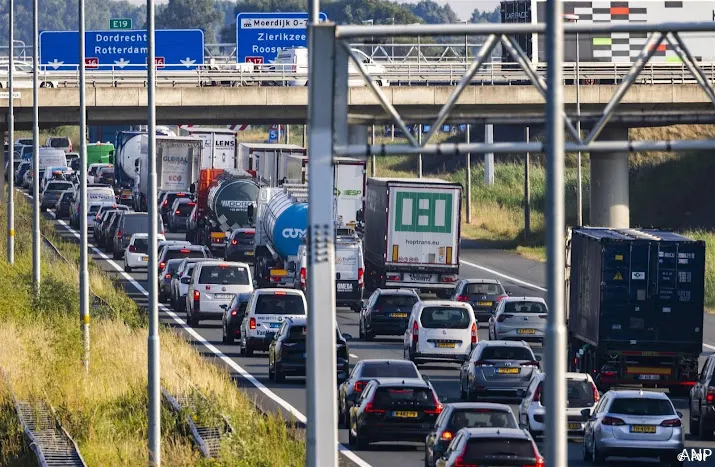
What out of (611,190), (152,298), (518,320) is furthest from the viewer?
(611,190)

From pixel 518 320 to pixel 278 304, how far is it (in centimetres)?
566

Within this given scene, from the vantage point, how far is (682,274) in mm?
35656

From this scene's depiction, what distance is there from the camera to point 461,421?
81.7 feet

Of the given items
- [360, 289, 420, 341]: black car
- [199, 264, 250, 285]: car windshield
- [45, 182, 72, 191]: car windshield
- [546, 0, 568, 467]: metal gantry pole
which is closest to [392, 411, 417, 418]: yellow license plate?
[546, 0, 568, 467]: metal gantry pole

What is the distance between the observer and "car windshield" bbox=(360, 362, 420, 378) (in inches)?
1195

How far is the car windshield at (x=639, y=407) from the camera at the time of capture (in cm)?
2698

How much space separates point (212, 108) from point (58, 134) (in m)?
106

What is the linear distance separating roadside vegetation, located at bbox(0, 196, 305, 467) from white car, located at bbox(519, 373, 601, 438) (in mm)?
3833

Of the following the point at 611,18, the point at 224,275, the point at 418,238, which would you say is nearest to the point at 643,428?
the point at 224,275

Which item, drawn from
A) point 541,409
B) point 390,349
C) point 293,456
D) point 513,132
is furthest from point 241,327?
point 513,132

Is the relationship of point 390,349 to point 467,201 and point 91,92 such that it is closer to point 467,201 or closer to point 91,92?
point 91,92

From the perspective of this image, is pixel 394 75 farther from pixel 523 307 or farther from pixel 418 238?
pixel 523 307

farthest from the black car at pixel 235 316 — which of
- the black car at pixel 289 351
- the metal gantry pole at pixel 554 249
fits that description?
the metal gantry pole at pixel 554 249

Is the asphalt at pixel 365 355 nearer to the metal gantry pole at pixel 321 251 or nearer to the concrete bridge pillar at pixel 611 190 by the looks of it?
the concrete bridge pillar at pixel 611 190
